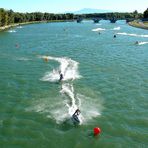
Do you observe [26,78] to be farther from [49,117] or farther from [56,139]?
[56,139]

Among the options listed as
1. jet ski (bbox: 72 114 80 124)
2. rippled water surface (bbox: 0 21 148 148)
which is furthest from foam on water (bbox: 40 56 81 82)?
jet ski (bbox: 72 114 80 124)

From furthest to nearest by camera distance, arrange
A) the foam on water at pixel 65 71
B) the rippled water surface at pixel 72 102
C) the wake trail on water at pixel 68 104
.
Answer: the foam on water at pixel 65 71, the wake trail on water at pixel 68 104, the rippled water surface at pixel 72 102

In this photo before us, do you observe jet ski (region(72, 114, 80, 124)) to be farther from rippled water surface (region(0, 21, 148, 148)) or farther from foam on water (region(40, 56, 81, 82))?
foam on water (region(40, 56, 81, 82))

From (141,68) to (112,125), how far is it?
34443 millimetres

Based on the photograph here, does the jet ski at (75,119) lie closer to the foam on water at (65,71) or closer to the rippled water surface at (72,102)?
the rippled water surface at (72,102)

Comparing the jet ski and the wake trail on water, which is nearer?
the jet ski

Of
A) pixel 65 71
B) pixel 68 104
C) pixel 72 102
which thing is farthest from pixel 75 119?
pixel 65 71

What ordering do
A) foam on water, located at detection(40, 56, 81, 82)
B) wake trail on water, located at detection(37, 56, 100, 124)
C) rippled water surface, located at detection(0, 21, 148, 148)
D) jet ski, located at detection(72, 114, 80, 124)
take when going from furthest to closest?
1. foam on water, located at detection(40, 56, 81, 82)
2. wake trail on water, located at detection(37, 56, 100, 124)
3. jet ski, located at detection(72, 114, 80, 124)
4. rippled water surface, located at detection(0, 21, 148, 148)

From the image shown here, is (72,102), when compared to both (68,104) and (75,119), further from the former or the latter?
(75,119)

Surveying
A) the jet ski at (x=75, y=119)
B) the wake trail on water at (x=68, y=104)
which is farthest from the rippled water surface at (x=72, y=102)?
the jet ski at (x=75, y=119)

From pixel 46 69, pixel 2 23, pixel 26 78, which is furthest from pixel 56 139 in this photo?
pixel 2 23

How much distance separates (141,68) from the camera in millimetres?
74750

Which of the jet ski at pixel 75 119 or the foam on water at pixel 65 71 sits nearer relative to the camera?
the jet ski at pixel 75 119

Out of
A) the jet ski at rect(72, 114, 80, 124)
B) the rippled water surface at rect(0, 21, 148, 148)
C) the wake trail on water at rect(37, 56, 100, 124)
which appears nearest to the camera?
the rippled water surface at rect(0, 21, 148, 148)
